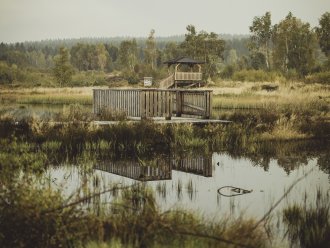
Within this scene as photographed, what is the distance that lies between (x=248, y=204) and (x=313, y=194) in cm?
126

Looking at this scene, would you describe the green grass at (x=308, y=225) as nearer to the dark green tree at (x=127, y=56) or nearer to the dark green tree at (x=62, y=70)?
the dark green tree at (x=62, y=70)

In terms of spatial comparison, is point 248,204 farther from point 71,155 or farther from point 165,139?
point 165,139

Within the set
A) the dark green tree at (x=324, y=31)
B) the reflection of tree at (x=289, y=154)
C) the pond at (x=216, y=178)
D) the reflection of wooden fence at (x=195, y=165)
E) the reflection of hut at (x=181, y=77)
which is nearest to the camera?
the pond at (x=216, y=178)

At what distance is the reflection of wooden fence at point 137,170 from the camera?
893cm

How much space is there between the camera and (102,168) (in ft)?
31.7

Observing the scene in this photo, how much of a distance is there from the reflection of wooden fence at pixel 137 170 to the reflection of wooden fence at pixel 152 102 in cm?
531

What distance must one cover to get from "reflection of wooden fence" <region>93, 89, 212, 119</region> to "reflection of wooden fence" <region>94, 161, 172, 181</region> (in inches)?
209

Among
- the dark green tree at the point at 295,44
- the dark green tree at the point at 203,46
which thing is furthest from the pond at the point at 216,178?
the dark green tree at the point at 203,46

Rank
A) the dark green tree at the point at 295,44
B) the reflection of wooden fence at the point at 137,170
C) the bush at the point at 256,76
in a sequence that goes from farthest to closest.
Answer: the dark green tree at the point at 295,44, the bush at the point at 256,76, the reflection of wooden fence at the point at 137,170

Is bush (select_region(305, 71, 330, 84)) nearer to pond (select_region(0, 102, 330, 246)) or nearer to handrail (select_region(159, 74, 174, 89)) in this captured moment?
handrail (select_region(159, 74, 174, 89))

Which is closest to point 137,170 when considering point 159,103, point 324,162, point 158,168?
point 158,168

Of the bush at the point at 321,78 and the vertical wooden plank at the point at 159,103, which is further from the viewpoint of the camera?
the bush at the point at 321,78

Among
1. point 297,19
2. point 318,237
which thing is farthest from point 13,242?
point 297,19

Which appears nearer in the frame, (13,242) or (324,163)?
(13,242)
